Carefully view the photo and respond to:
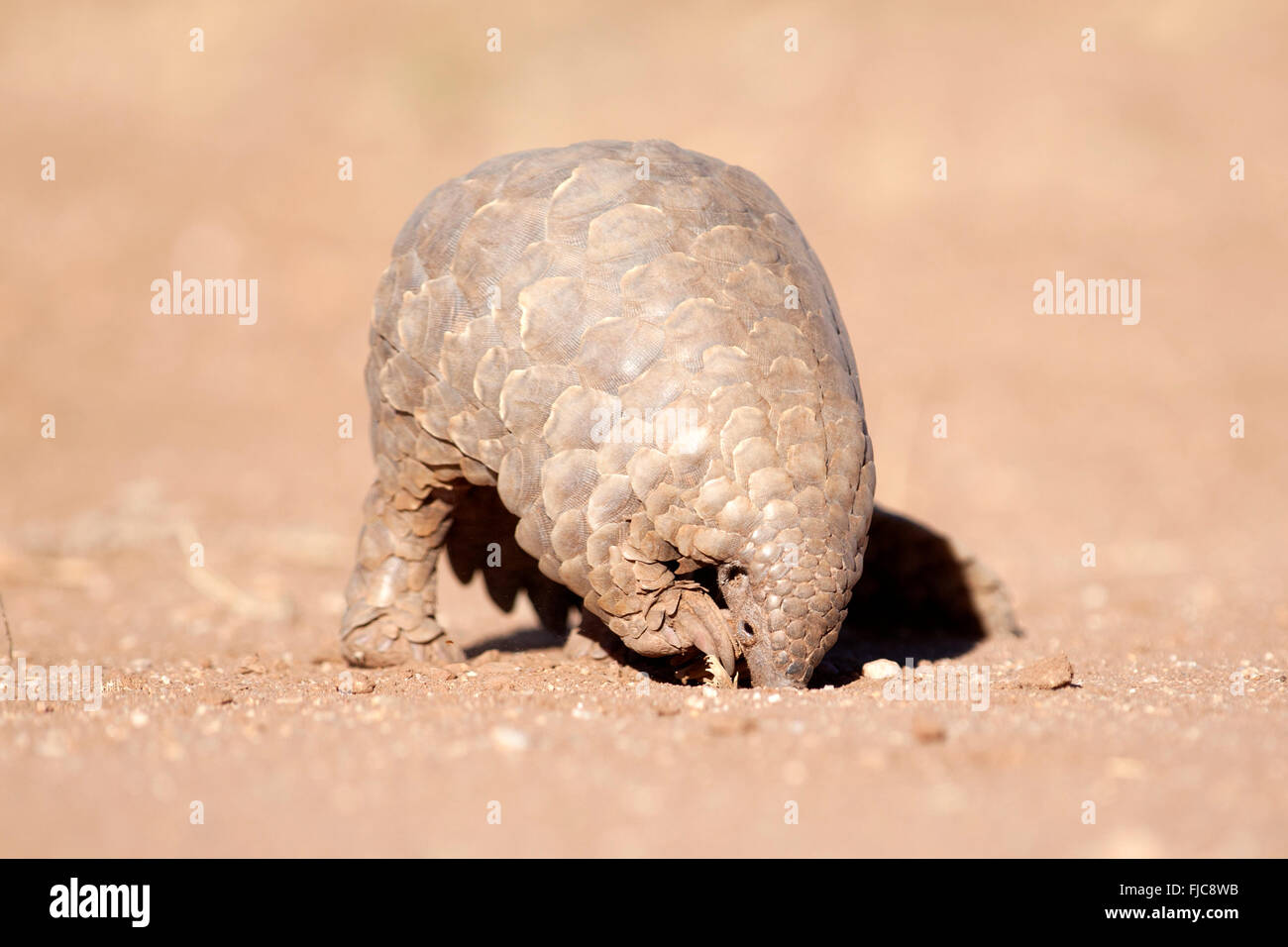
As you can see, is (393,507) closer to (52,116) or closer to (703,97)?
(703,97)

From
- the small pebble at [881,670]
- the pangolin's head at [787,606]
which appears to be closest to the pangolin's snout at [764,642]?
the pangolin's head at [787,606]

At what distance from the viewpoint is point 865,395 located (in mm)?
18266

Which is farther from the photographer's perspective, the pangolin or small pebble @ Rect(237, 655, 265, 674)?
small pebble @ Rect(237, 655, 265, 674)

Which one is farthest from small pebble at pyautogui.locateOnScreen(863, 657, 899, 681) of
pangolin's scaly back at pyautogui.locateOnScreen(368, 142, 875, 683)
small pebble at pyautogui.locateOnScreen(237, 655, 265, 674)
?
small pebble at pyautogui.locateOnScreen(237, 655, 265, 674)

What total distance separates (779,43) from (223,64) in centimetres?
1239

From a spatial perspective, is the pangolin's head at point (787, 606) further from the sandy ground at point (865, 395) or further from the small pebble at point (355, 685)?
the small pebble at point (355, 685)

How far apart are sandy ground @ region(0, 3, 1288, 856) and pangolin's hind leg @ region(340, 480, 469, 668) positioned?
14.3 inches

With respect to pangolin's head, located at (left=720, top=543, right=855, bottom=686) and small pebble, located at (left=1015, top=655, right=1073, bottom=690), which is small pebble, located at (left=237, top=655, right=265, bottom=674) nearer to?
pangolin's head, located at (left=720, top=543, right=855, bottom=686)

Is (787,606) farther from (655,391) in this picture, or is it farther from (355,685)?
(355,685)

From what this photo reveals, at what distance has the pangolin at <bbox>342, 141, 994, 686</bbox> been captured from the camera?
4926 mm

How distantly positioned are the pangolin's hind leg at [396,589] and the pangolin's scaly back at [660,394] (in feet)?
3.60

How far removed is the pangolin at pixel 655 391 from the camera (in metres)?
4.93

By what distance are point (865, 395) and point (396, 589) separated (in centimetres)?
1248
